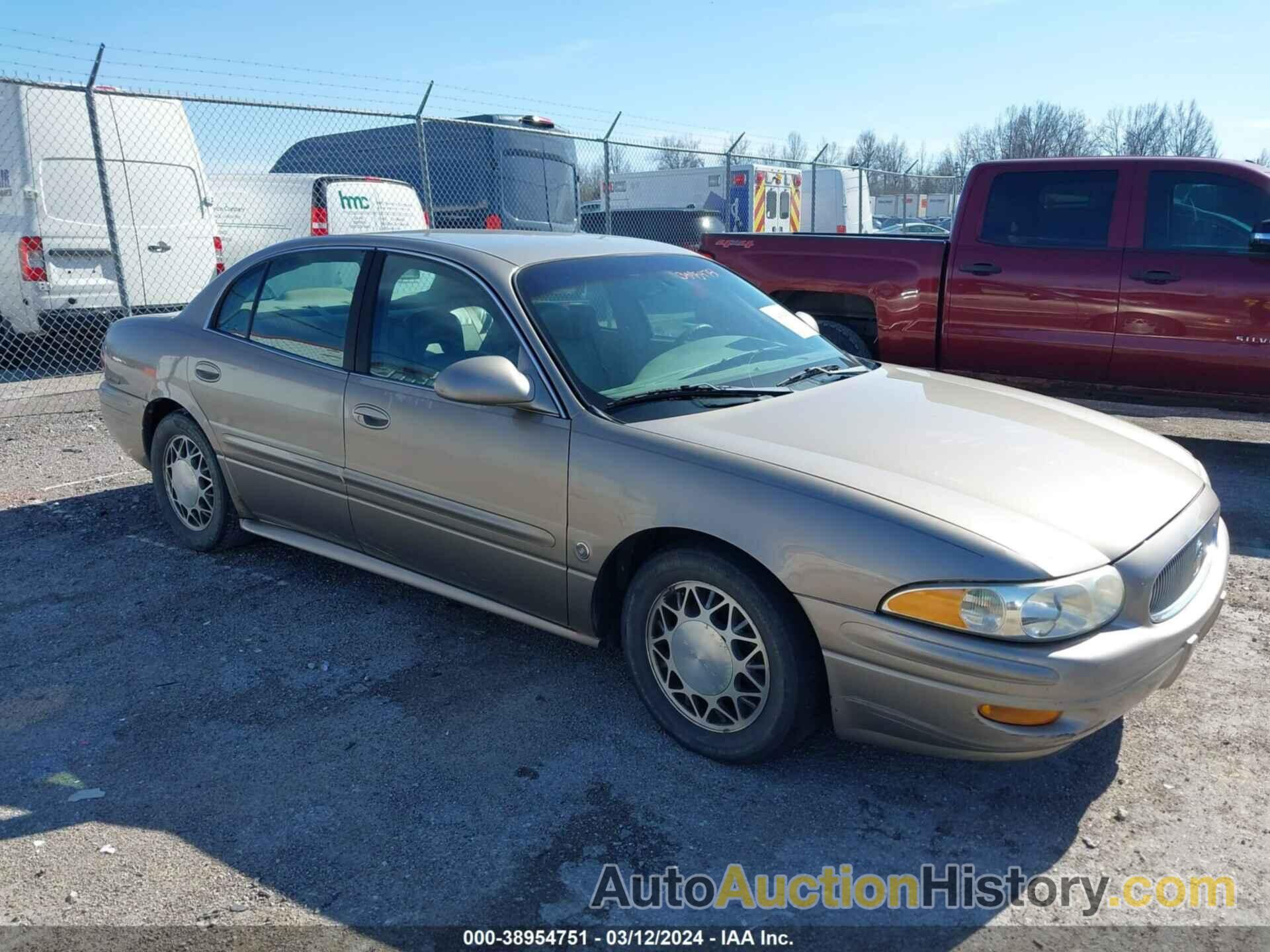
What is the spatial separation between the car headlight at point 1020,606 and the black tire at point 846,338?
4.98m

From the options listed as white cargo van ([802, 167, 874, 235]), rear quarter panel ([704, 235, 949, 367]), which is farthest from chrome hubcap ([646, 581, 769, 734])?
white cargo van ([802, 167, 874, 235])

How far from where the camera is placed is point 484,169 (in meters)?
13.9

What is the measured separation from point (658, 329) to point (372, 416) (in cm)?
117

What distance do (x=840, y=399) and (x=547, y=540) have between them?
1182mm

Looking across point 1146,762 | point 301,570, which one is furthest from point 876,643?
point 301,570

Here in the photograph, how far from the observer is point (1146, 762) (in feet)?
10.5

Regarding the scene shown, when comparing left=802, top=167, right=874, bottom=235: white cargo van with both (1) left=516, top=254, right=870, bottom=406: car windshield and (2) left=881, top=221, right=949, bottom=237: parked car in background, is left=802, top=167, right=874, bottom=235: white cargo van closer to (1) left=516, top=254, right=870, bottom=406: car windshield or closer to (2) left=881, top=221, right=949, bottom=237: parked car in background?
(2) left=881, top=221, right=949, bottom=237: parked car in background

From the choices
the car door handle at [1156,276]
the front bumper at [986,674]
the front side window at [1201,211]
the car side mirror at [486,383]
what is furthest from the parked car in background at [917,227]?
the front bumper at [986,674]

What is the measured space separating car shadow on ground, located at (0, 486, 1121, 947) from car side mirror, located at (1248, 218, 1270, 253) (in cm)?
431

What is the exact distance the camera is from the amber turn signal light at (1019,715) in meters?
2.65

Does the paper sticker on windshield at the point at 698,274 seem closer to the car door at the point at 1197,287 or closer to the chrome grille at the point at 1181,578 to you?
the chrome grille at the point at 1181,578

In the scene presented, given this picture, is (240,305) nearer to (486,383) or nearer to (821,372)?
(486,383)

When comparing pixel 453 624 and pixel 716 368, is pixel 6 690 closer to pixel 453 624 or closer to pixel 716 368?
pixel 453 624

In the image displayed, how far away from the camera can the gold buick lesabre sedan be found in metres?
2.71
